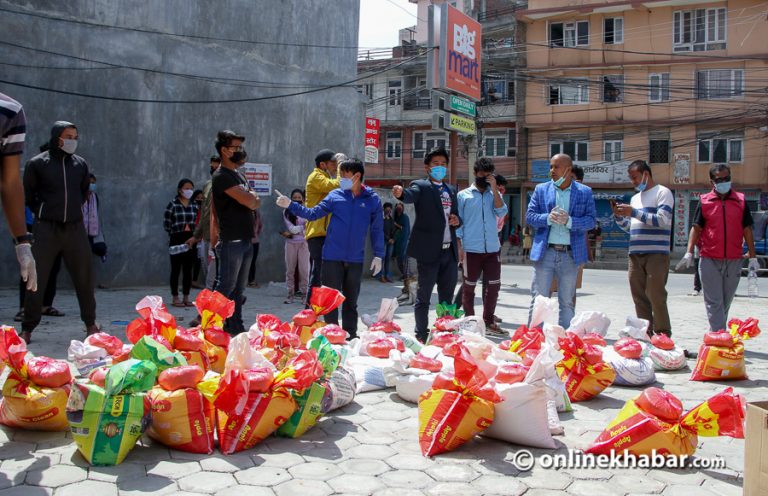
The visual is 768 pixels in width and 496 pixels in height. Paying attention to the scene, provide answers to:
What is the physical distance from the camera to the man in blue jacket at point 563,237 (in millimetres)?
6031

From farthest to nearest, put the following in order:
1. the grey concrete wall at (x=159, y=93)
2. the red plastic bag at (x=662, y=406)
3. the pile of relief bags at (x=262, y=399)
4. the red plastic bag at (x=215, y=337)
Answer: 1. the grey concrete wall at (x=159, y=93)
2. the red plastic bag at (x=215, y=337)
3. the red plastic bag at (x=662, y=406)
4. the pile of relief bags at (x=262, y=399)

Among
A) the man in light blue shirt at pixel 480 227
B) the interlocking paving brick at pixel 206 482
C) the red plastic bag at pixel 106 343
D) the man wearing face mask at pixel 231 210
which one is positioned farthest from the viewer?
the man in light blue shirt at pixel 480 227

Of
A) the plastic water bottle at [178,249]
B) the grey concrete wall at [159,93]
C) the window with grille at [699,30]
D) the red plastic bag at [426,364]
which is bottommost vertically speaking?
the red plastic bag at [426,364]

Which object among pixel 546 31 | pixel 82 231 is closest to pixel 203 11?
pixel 82 231

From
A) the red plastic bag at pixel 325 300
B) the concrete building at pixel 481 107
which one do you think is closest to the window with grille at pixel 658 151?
the concrete building at pixel 481 107

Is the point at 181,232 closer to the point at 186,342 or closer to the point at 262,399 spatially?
the point at 186,342

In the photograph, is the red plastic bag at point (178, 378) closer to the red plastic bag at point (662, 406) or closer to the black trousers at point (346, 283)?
the red plastic bag at point (662, 406)

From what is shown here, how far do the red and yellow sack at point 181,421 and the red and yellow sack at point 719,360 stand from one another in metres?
3.68

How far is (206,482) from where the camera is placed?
9.34 ft

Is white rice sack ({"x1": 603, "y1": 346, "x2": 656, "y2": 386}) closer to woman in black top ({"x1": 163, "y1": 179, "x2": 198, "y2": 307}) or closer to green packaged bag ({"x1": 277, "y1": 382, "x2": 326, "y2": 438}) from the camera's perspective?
green packaged bag ({"x1": 277, "y1": 382, "x2": 326, "y2": 438})

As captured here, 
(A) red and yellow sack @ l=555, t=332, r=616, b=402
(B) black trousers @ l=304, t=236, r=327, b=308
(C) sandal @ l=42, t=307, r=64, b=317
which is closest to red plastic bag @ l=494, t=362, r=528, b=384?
(A) red and yellow sack @ l=555, t=332, r=616, b=402

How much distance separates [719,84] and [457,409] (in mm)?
32144

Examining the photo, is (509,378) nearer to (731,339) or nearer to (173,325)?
(173,325)

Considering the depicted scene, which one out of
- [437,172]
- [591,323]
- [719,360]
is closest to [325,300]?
[437,172]
